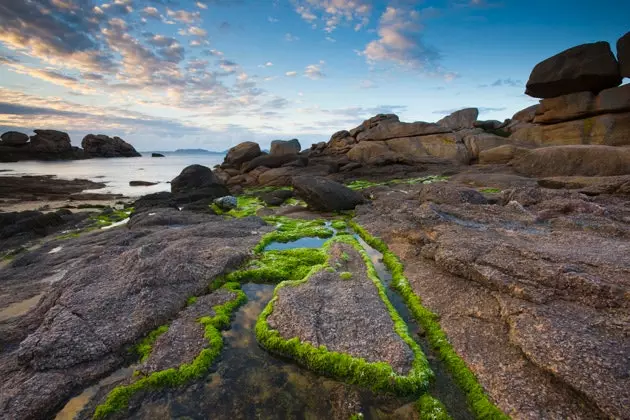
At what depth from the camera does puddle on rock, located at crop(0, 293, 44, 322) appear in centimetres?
1225

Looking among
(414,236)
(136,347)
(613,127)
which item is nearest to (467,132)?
(613,127)

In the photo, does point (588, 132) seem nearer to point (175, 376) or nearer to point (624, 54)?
point (624, 54)

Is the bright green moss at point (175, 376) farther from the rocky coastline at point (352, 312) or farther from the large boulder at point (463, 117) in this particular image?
the large boulder at point (463, 117)

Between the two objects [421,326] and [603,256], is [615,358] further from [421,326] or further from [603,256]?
[603,256]

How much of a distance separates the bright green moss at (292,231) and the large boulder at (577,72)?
35.7m

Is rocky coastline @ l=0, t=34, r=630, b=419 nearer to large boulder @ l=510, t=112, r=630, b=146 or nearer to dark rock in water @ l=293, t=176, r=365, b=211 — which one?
dark rock in water @ l=293, t=176, r=365, b=211

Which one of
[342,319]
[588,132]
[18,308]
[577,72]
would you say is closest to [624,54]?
[577,72]

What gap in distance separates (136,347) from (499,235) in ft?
54.4

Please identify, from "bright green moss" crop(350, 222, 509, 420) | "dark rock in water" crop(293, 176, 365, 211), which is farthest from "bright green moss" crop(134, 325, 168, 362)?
"dark rock in water" crop(293, 176, 365, 211)

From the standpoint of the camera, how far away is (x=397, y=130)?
196 ft

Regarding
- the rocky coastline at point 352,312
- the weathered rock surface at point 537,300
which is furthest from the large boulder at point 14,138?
the weathered rock surface at point 537,300

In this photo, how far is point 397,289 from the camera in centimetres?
1401

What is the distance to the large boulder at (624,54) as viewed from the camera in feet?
115

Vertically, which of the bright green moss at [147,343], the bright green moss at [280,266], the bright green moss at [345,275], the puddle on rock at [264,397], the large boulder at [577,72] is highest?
the large boulder at [577,72]
